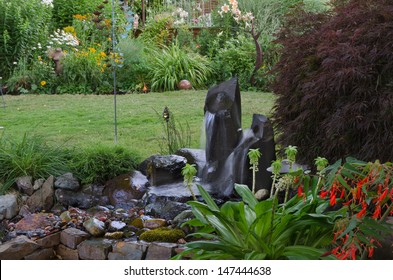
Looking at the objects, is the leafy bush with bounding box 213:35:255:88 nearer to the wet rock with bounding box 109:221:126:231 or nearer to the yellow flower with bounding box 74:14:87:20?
the yellow flower with bounding box 74:14:87:20

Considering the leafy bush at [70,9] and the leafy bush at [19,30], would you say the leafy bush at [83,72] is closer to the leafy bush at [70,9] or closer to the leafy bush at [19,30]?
A: the leafy bush at [19,30]

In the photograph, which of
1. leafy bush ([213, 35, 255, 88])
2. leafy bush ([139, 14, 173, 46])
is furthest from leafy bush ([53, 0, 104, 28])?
leafy bush ([213, 35, 255, 88])

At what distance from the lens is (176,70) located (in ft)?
32.5

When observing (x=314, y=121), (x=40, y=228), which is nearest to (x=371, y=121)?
(x=314, y=121)

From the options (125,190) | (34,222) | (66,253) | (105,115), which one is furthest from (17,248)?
(105,115)

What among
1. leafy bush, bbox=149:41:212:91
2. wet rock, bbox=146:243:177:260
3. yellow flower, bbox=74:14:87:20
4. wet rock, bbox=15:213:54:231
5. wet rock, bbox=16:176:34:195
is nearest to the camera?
wet rock, bbox=146:243:177:260

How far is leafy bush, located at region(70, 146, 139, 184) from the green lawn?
3.22 feet

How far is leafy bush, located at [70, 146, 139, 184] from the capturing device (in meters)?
4.88

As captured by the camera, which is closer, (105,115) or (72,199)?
(72,199)

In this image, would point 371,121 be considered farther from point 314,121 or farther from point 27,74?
point 27,74

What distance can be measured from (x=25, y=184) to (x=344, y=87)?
89.8 inches

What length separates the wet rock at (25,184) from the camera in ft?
15.7

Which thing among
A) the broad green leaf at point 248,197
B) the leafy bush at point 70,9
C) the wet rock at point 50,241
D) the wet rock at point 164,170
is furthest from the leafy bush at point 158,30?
the broad green leaf at point 248,197

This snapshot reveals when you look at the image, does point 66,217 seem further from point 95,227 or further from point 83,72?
point 83,72
